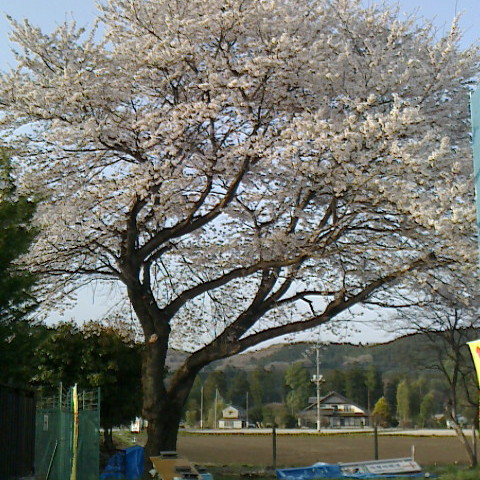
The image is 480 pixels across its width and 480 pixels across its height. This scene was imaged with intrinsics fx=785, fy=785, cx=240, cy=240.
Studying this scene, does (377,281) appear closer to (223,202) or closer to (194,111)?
(223,202)

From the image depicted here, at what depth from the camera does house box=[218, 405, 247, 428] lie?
6078cm

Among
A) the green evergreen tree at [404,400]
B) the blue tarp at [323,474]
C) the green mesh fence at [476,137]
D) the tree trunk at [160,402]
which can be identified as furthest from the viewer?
the green evergreen tree at [404,400]

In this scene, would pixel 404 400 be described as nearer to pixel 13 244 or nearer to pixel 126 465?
pixel 126 465

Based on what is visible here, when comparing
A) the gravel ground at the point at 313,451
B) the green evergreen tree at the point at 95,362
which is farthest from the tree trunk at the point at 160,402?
the gravel ground at the point at 313,451

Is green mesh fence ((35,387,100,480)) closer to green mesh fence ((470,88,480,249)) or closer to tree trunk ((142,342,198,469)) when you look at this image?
tree trunk ((142,342,198,469))

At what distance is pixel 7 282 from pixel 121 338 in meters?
8.22

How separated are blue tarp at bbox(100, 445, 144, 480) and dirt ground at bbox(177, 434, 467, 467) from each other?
17.8ft

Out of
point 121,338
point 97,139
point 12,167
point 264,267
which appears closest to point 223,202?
point 264,267

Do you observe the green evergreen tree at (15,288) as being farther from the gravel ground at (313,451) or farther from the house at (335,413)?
the house at (335,413)

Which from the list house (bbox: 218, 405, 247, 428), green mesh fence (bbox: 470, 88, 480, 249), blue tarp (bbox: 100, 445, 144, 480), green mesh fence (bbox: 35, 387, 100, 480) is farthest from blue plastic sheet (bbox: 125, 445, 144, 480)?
house (bbox: 218, 405, 247, 428)

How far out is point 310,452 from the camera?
31125 millimetres

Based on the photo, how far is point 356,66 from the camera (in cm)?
1459

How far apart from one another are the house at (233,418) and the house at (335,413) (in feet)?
17.7

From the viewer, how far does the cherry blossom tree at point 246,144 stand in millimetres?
13977
